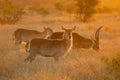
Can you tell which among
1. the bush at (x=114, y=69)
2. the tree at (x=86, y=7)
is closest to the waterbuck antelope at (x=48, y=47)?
the bush at (x=114, y=69)

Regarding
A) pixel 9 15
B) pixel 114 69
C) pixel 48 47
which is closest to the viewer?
pixel 114 69

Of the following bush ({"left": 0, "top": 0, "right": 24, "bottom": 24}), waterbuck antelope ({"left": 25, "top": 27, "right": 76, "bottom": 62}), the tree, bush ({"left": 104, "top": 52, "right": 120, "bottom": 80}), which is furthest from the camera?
the tree

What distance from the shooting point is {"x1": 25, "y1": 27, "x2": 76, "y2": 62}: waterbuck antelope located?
12070mm

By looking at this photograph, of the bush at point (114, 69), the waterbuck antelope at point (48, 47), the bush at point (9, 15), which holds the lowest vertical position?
the bush at point (114, 69)

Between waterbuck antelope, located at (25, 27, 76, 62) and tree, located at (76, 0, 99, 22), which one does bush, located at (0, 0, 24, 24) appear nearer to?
tree, located at (76, 0, 99, 22)

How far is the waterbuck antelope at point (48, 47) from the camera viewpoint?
1207cm

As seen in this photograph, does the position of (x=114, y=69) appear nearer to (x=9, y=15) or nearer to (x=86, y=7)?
(x=9, y=15)

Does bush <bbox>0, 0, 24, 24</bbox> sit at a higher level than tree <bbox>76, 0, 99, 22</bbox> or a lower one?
lower

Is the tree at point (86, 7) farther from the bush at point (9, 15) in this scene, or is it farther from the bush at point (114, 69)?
the bush at point (114, 69)

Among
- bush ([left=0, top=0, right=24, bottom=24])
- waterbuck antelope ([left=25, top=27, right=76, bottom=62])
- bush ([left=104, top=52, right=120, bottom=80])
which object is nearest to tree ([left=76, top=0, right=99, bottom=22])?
bush ([left=0, top=0, right=24, bottom=24])

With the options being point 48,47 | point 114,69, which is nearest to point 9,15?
point 48,47

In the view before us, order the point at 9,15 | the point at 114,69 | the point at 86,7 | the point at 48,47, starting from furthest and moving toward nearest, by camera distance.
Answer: the point at 86,7, the point at 9,15, the point at 48,47, the point at 114,69

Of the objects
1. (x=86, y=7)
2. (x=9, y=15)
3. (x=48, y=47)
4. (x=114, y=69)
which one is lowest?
(x=114, y=69)

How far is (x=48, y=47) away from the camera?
12094mm
